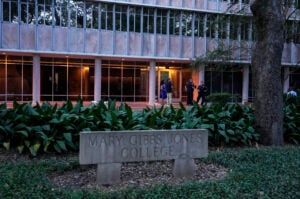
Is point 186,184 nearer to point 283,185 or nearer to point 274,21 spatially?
point 283,185

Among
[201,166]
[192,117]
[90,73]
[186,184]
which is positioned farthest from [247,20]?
[186,184]

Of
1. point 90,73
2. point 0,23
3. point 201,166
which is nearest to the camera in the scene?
point 201,166

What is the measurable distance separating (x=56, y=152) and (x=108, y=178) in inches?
88.5

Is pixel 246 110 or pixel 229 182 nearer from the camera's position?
pixel 229 182

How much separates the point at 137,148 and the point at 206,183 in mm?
1203

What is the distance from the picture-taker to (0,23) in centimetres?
2506

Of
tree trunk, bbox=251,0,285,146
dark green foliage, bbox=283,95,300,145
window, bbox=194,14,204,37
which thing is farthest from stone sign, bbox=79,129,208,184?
window, bbox=194,14,204,37

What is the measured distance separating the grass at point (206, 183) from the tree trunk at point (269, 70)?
179cm

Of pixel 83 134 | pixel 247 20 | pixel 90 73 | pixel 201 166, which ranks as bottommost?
pixel 201 166

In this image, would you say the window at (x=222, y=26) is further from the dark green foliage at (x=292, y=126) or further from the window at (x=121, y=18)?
the dark green foliage at (x=292, y=126)

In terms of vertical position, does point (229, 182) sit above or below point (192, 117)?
below

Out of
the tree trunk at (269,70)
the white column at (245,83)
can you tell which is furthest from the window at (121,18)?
the tree trunk at (269,70)

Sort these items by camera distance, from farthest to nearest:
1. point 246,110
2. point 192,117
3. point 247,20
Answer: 1. point 247,20
2. point 246,110
3. point 192,117

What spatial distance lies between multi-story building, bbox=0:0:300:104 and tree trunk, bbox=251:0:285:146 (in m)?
14.4
